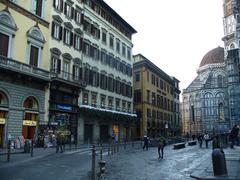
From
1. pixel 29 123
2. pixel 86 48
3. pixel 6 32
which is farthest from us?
pixel 86 48

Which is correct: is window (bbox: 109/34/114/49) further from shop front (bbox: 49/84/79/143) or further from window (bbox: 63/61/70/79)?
shop front (bbox: 49/84/79/143)

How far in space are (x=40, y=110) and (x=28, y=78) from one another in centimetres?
373

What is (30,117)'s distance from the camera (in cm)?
2936

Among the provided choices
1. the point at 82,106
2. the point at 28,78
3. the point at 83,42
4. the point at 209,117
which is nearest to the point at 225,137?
the point at 82,106

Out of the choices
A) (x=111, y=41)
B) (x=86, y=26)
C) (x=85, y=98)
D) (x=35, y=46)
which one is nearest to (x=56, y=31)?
(x=35, y=46)

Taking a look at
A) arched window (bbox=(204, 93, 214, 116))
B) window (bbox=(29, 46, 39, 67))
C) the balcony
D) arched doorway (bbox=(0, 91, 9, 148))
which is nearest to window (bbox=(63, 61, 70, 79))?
the balcony

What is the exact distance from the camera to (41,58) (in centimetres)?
3098

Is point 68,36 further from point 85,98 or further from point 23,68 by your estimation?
point 23,68

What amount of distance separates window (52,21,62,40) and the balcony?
3991 millimetres

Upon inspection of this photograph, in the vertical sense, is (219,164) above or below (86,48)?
below

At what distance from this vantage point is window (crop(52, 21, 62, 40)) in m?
33.1

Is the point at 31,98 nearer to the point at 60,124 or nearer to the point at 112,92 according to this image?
the point at 60,124

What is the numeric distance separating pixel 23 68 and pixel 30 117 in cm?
502

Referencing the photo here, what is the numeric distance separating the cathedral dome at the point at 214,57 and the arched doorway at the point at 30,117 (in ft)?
309
